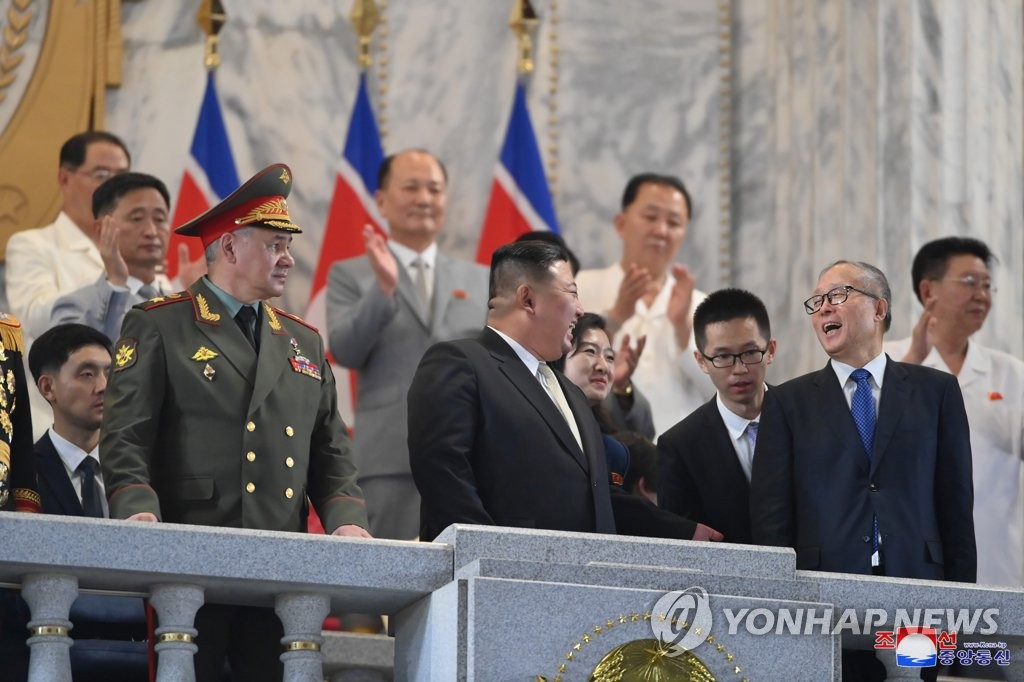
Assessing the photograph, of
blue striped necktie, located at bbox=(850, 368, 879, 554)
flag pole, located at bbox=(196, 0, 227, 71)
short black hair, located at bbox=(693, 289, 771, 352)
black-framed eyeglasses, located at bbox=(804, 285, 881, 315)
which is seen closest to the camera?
blue striped necktie, located at bbox=(850, 368, 879, 554)

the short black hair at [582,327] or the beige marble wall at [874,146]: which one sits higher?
the beige marble wall at [874,146]

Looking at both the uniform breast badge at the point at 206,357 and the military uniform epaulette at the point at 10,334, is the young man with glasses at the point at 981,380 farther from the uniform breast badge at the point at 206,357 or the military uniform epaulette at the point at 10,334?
the military uniform epaulette at the point at 10,334

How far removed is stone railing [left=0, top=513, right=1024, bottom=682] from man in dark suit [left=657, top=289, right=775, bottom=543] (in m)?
1.29

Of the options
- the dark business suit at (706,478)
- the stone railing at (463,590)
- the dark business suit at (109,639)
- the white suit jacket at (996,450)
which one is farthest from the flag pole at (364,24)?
the stone railing at (463,590)

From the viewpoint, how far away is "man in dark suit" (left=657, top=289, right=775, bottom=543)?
18.2 feet

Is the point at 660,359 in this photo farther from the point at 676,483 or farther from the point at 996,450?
the point at 676,483

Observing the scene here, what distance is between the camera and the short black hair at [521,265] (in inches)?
204

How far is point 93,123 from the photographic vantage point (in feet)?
28.8

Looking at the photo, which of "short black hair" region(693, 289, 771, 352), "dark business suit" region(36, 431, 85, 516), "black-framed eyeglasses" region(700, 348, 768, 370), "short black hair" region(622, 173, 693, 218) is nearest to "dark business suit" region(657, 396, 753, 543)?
"black-framed eyeglasses" region(700, 348, 768, 370)

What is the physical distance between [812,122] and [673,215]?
3.42ft

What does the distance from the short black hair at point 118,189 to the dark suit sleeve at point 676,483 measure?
85.4 inches

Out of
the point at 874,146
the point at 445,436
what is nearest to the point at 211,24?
the point at 874,146

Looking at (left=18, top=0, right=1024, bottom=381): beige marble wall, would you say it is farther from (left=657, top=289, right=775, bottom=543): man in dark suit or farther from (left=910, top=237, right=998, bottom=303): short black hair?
(left=657, top=289, right=775, bottom=543): man in dark suit

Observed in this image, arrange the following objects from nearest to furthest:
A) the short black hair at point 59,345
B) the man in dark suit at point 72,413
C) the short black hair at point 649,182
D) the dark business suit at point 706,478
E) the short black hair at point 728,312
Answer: the man in dark suit at point 72,413 → the dark business suit at point 706,478 → the short black hair at point 59,345 → the short black hair at point 728,312 → the short black hair at point 649,182
